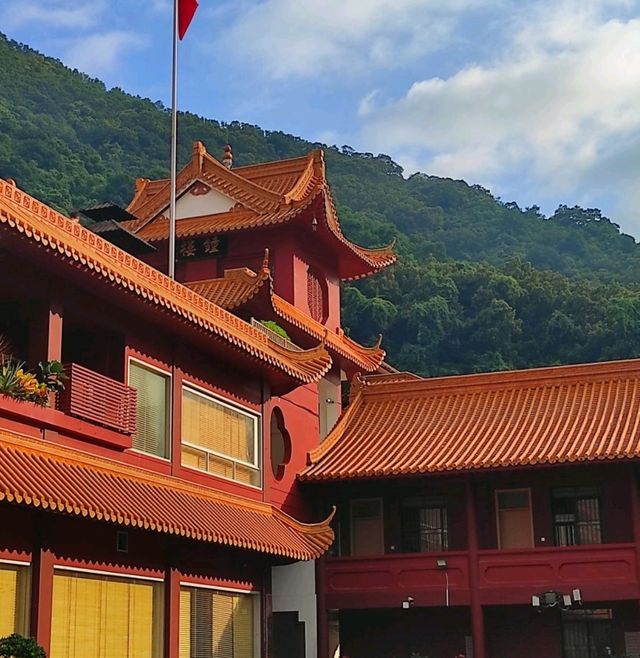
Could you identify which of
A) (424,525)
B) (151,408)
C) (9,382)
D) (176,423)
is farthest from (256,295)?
(9,382)

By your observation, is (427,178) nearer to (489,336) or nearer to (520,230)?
(520,230)

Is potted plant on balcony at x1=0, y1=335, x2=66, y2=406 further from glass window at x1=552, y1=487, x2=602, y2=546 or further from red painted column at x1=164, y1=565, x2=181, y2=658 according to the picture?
glass window at x1=552, y1=487, x2=602, y2=546

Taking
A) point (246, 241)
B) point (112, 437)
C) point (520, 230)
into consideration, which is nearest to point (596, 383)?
point (246, 241)

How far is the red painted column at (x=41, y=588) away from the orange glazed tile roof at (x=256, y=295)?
7673 mm

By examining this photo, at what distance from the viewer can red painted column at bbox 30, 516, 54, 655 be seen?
488 inches

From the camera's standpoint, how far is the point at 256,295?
19.9 m

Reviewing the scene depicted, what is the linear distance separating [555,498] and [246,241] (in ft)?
28.0

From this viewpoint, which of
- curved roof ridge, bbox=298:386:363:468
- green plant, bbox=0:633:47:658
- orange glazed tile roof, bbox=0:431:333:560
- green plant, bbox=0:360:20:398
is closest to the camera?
green plant, bbox=0:633:47:658

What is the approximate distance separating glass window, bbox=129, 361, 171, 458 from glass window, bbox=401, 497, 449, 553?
298 inches

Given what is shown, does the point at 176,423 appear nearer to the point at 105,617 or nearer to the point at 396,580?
the point at 105,617

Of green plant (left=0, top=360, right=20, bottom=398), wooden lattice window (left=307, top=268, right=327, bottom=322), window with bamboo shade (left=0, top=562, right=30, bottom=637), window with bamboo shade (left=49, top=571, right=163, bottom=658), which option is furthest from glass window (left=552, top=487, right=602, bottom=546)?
green plant (left=0, top=360, right=20, bottom=398)

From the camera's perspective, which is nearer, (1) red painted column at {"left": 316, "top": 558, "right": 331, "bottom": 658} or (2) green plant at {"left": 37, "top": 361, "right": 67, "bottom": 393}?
(2) green plant at {"left": 37, "top": 361, "right": 67, "bottom": 393}

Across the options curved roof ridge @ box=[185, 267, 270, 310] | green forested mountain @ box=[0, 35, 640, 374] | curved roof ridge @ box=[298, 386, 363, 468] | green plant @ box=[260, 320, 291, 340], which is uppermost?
green forested mountain @ box=[0, 35, 640, 374]

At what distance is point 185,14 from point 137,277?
8247mm
